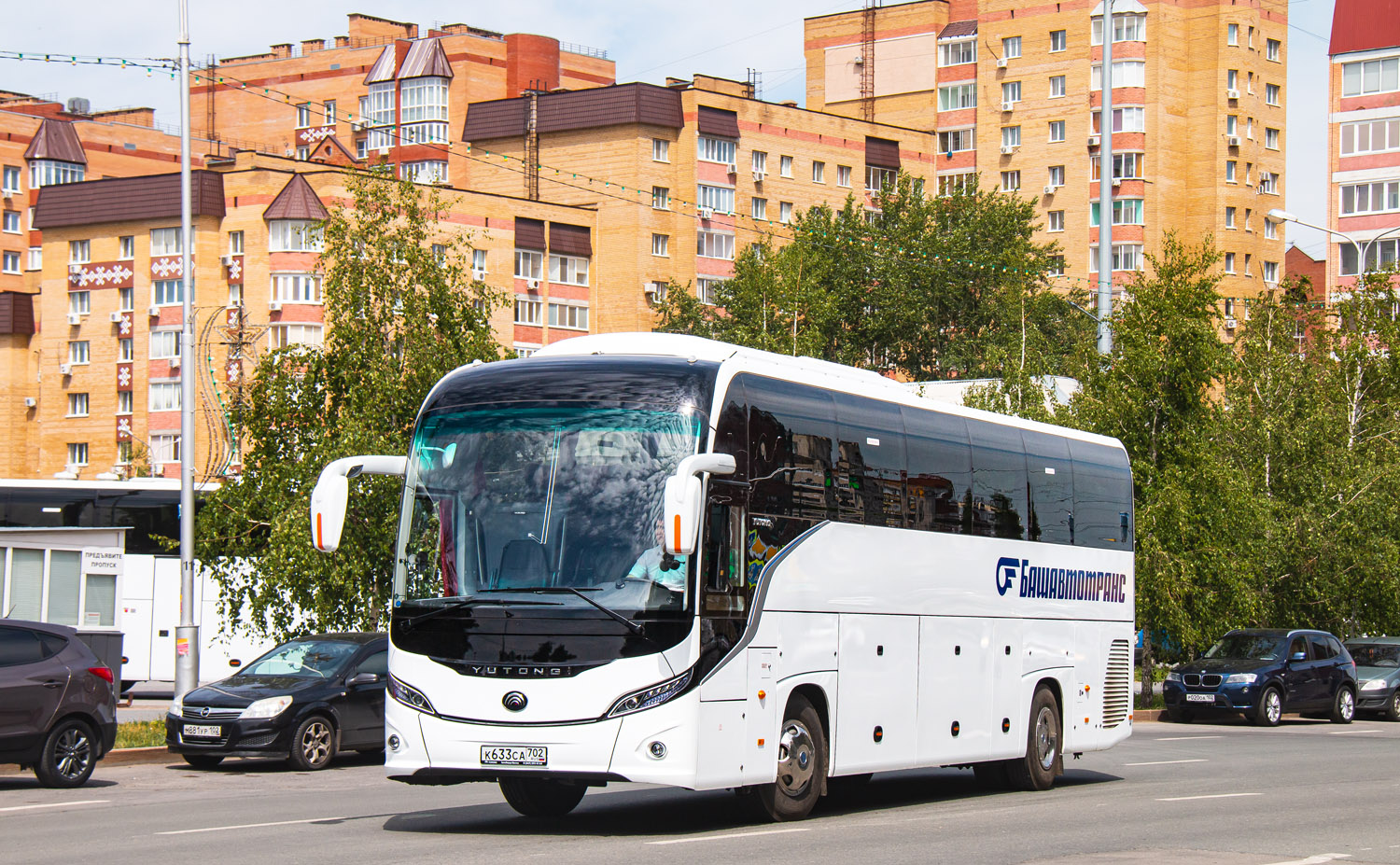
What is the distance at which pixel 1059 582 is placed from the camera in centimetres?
1861

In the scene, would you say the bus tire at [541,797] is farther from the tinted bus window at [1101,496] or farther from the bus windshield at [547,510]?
the tinted bus window at [1101,496]

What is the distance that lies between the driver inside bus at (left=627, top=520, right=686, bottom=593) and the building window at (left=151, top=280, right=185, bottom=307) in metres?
76.0

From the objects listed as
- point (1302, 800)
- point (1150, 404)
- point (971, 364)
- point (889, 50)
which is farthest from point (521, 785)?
point (889, 50)

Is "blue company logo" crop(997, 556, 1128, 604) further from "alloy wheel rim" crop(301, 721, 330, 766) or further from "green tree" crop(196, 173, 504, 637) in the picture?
"green tree" crop(196, 173, 504, 637)

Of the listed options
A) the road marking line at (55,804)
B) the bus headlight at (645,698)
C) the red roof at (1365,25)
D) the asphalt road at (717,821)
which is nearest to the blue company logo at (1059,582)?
the asphalt road at (717,821)

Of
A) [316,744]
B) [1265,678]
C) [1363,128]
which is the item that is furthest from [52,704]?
[1363,128]

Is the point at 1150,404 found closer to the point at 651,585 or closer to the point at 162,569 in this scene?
the point at 162,569

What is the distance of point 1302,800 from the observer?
16.5 metres

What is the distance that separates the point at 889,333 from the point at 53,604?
60.6 metres

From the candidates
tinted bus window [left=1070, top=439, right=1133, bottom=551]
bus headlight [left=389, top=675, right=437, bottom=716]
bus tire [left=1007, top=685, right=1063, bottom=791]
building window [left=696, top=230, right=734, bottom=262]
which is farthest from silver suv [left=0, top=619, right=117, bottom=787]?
building window [left=696, top=230, right=734, bottom=262]

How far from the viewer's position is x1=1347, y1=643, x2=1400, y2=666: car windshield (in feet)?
117

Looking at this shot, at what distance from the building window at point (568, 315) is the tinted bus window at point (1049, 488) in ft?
225

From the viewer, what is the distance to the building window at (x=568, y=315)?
86.4 metres

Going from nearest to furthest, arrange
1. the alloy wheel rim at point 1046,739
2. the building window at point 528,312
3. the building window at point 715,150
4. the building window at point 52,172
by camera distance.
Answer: the alloy wheel rim at point 1046,739, the building window at point 528,312, the building window at point 715,150, the building window at point 52,172
